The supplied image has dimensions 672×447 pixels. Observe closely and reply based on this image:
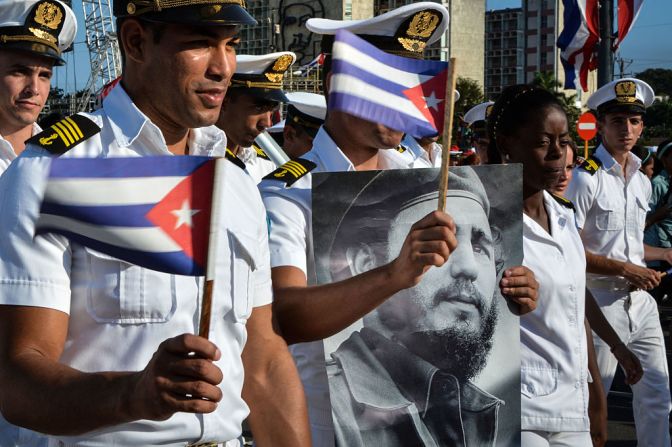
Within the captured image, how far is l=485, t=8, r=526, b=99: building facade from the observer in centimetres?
12469

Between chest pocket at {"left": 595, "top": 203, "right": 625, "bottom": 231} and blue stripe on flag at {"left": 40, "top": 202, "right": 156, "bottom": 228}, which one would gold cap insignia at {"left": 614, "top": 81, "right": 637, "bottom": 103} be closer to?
chest pocket at {"left": 595, "top": 203, "right": 625, "bottom": 231}

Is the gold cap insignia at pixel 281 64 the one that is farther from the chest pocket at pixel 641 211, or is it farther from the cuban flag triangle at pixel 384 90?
the cuban flag triangle at pixel 384 90

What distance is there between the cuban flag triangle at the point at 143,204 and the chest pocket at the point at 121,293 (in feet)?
0.42

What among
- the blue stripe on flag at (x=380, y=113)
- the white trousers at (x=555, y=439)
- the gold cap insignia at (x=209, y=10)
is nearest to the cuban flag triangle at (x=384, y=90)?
the blue stripe on flag at (x=380, y=113)

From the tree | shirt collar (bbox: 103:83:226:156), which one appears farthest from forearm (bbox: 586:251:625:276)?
the tree

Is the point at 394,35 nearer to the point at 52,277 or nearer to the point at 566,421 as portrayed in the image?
the point at 566,421

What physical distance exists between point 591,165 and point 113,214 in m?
5.00

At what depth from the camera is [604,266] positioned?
6152mm

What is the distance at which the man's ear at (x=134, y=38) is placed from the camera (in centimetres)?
232

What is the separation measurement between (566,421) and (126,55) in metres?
1.97

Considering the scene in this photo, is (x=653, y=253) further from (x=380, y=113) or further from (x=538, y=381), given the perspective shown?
(x=380, y=113)

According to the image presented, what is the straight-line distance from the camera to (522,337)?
3.65 meters

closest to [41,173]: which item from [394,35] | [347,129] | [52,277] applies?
[52,277]

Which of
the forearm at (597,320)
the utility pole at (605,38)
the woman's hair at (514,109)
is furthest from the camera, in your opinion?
the utility pole at (605,38)
